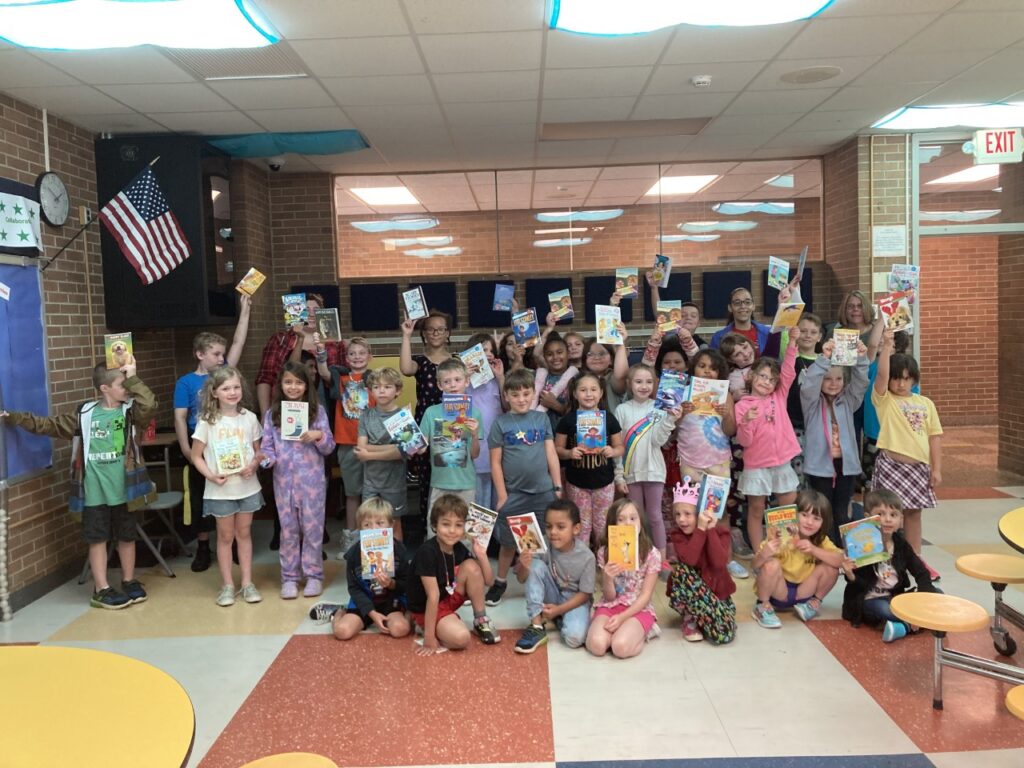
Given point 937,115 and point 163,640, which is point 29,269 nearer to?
point 163,640

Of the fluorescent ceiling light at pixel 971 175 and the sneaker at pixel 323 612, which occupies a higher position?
the fluorescent ceiling light at pixel 971 175

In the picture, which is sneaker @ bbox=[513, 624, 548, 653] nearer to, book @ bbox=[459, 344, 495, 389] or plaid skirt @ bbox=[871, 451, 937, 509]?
book @ bbox=[459, 344, 495, 389]

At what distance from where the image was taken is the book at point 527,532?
3.52 metres

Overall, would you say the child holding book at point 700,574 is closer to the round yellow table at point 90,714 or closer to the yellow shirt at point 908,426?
the yellow shirt at point 908,426

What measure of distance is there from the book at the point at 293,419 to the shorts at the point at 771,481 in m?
2.63

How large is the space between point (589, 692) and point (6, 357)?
3726mm

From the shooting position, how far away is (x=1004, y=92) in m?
5.52

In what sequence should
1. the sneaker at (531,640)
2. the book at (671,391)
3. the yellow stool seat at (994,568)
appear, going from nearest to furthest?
the yellow stool seat at (994,568) → the sneaker at (531,640) → the book at (671,391)

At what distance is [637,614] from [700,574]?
0.39 m

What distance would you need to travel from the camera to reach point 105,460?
438 centimetres

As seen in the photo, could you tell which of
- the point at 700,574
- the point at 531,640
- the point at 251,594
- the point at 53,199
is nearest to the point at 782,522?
the point at 700,574

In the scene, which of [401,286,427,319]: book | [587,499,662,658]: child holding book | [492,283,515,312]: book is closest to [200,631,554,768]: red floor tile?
[587,499,662,658]: child holding book

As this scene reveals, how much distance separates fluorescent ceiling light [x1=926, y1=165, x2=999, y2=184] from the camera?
23.5 ft

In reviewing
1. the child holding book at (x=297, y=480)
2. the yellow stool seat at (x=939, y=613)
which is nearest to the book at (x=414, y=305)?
the child holding book at (x=297, y=480)
